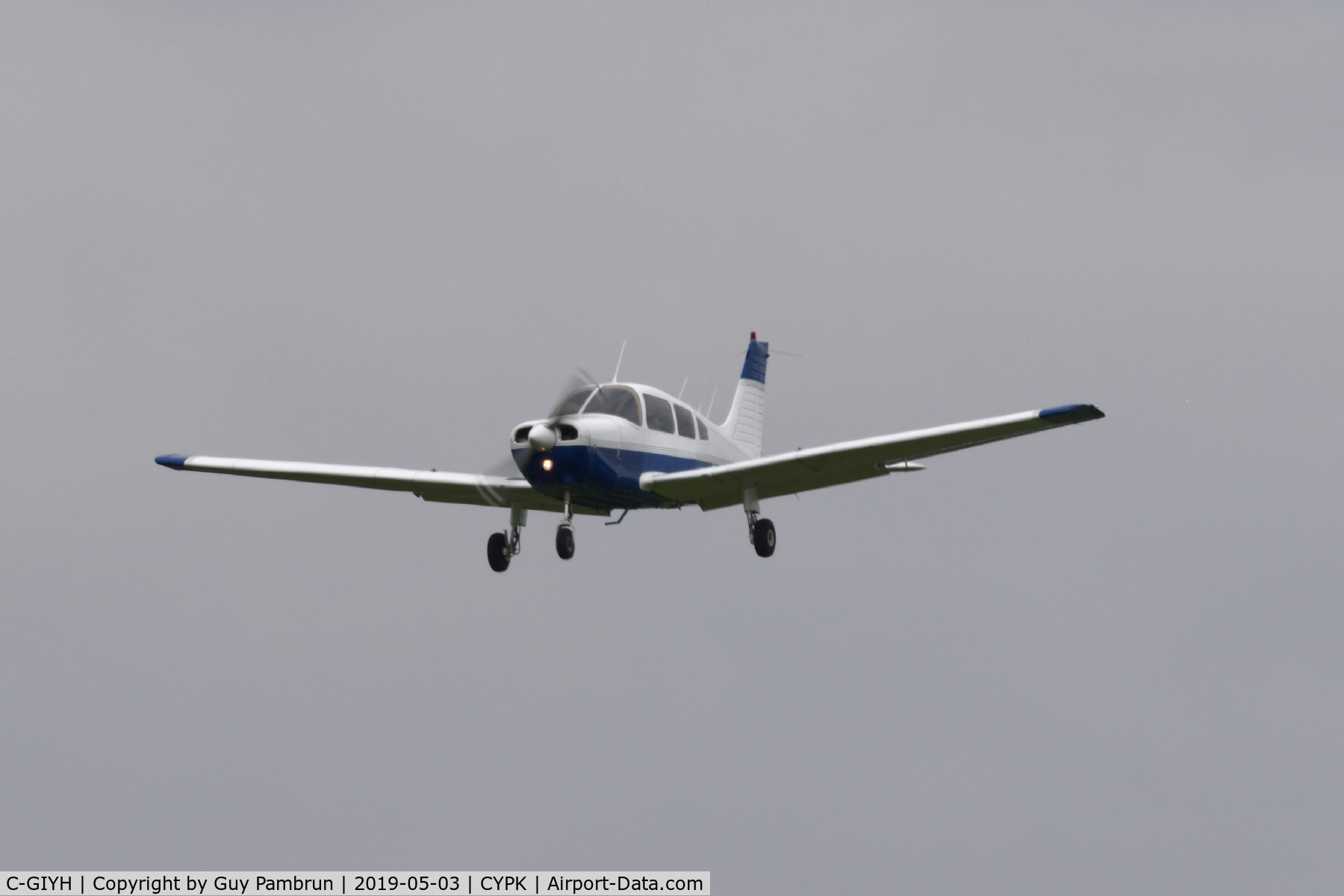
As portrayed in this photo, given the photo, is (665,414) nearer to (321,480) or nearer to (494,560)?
(494,560)

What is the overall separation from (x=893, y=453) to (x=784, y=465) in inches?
68.1

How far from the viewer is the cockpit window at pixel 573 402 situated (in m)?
27.6

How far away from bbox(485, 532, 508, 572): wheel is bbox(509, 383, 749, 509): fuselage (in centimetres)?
167

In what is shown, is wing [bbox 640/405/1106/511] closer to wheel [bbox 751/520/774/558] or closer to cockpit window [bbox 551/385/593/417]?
wheel [bbox 751/520/774/558]

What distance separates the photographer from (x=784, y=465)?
2816 centimetres

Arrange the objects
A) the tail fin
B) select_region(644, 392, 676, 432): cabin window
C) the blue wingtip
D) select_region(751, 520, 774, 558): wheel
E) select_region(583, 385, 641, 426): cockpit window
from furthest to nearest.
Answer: the tail fin
select_region(751, 520, 774, 558): wheel
select_region(644, 392, 676, 432): cabin window
select_region(583, 385, 641, 426): cockpit window
the blue wingtip

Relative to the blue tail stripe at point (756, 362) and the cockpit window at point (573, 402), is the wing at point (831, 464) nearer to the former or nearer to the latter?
the cockpit window at point (573, 402)

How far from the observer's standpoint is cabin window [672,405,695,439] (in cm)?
2938

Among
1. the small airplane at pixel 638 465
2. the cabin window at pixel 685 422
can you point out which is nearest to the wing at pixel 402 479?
the small airplane at pixel 638 465

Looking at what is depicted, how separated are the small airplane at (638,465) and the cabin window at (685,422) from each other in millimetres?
23

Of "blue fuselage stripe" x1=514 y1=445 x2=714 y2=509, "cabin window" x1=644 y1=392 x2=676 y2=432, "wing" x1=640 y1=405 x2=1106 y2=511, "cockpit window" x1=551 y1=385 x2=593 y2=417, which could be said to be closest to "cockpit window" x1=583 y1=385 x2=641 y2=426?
"cockpit window" x1=551 y1=385 x2=593 y2=417

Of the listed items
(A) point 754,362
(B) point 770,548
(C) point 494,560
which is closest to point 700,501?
(B) point 770,548

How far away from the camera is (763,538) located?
96.3 ft

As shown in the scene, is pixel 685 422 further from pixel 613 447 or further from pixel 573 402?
pixel 573 402
